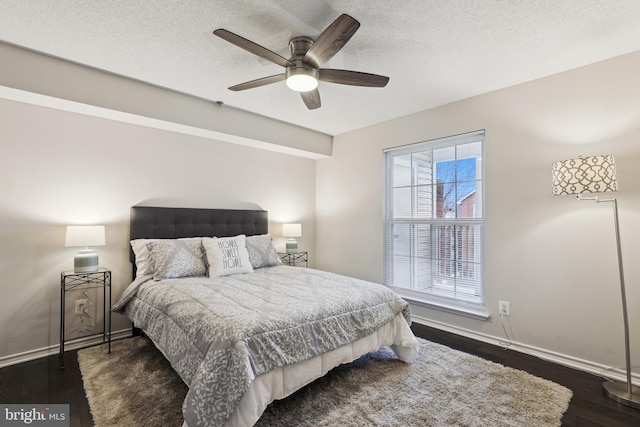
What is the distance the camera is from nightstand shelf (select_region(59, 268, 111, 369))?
2531mm

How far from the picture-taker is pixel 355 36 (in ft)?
6.91

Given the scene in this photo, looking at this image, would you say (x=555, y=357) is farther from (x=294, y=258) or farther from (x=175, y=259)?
(x=175, y=259)

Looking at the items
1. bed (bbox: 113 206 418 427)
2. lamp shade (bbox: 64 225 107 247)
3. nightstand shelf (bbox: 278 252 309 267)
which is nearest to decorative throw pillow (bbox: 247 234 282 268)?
bed (bbox: 113 206 418 427)

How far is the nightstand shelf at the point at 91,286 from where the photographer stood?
2.53 m

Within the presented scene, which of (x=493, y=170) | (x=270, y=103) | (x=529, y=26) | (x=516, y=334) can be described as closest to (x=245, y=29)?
(x=270, y=103)

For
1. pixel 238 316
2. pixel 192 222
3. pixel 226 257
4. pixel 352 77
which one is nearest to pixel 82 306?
pixel 192 222

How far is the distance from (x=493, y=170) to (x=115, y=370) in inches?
145

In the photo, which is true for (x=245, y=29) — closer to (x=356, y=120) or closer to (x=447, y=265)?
(x=356, y=120)

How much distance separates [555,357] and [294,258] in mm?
3035

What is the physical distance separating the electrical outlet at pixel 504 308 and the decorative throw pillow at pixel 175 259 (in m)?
2.83

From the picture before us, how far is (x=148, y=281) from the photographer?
2707 mm

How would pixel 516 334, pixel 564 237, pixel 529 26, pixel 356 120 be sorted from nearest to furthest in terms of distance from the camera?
pixel 529 26, pixel 564 237, pixel 516 334, pixel 356 120

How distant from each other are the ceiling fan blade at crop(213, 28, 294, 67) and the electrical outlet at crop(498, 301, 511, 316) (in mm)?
2785

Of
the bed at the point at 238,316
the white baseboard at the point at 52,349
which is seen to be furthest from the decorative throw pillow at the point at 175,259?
the white baseboard at the point at 52,349
